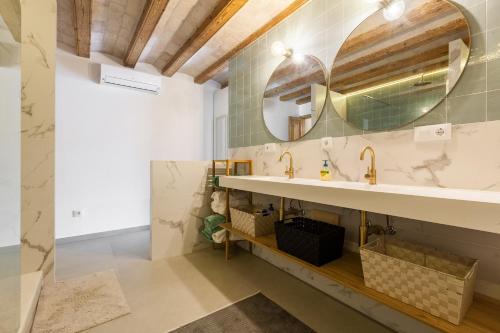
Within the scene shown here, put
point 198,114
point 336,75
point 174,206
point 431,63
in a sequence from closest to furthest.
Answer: point 431,63
point 336,75
point 174,206
point 198,114

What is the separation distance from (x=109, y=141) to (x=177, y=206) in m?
1.56

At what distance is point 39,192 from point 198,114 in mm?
2545

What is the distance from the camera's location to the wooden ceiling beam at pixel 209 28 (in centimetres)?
198

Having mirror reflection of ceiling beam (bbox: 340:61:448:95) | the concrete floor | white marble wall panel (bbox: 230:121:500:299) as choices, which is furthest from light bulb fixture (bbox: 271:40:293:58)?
the concrete floor

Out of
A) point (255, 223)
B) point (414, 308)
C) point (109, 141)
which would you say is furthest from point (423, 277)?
point (109, 141)

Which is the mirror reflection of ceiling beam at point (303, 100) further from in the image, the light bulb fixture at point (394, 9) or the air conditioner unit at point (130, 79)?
the air conditioner unit at point (130, 79)

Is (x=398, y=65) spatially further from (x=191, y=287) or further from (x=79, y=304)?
(x=79, y=304)

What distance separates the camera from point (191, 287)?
1.90 m

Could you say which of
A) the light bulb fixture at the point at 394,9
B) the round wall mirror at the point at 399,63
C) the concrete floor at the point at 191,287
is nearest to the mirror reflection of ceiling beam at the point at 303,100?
the round wall mirror at the point at 399,63

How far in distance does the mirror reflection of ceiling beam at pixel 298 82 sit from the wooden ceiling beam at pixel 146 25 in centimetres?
117

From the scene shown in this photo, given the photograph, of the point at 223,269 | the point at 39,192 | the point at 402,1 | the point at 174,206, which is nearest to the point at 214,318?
the point at 223,269

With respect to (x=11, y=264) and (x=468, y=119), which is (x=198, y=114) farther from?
(x=468, y=119)

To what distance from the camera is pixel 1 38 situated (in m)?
1.27

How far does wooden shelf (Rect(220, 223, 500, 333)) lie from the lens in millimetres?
906
